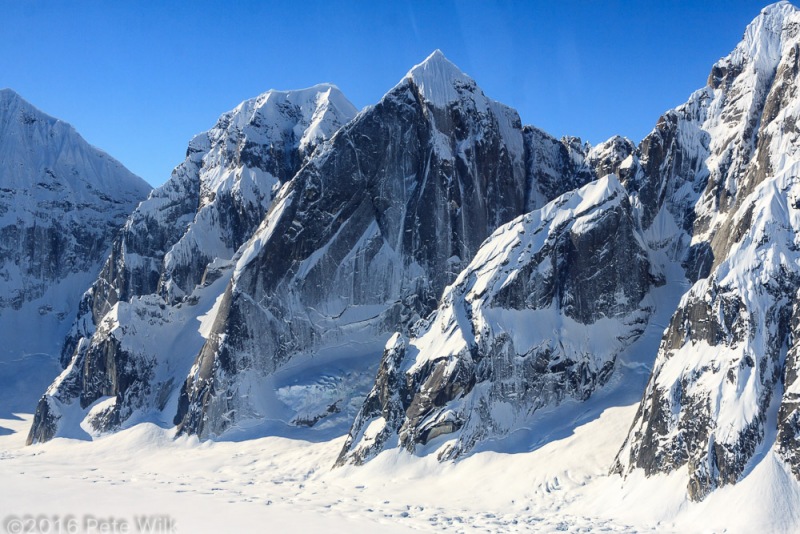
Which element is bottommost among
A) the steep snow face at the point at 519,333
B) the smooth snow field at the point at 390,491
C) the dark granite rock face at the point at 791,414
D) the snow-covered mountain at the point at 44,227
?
the smooth snow field at the point at 390,491

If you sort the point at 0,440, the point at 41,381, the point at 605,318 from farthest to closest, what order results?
the point at 41,381 < the point at 0,440 < the point at 605,318

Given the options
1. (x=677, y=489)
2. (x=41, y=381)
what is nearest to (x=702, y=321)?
(x=677, y=489)

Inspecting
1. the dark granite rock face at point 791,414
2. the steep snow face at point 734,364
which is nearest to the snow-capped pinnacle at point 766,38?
the steep snow face at point 734,364

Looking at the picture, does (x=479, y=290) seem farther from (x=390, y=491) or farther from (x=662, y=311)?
(x=390, y=491)

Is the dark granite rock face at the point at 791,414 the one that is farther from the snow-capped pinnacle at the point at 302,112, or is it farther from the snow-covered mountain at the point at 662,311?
the snow-capped pinnacle at the point at 302,112

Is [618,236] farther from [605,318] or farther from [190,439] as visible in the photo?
[190,439]

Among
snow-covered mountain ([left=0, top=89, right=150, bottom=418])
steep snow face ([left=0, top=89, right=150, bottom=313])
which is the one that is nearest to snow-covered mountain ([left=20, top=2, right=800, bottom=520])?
snow-covered mountain ([left=0, top=89, right=150, bottom=418])
